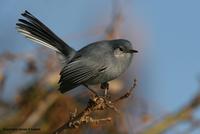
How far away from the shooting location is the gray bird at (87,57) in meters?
2.54

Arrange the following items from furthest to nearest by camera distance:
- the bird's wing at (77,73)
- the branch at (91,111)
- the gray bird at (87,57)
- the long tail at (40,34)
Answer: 1. the long tail at (40,34)
2. the gray bird at (87,57)
3. the bird's wing at (77,73)
4. the branch at (91,111)

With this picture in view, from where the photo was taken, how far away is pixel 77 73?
2.54 meters

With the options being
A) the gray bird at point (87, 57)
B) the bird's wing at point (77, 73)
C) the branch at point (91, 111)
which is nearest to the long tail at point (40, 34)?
the gray bird at point (87, 57)

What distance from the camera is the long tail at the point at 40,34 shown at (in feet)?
9.03

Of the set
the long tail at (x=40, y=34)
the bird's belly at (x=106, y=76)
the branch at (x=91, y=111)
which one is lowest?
the branch at (x=91, y=111)

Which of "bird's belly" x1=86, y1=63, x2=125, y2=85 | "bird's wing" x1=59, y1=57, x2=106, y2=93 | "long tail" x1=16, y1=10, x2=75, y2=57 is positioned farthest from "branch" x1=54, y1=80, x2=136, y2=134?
"long tail" x1=16, y1=10, x2=75, y2=57

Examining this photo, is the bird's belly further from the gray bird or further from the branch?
the branch

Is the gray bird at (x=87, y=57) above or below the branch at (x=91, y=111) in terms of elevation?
above

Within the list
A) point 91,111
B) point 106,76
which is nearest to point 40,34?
point 106,76

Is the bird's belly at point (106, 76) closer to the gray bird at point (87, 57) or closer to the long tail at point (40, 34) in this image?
the gray bird at point (87, 57)

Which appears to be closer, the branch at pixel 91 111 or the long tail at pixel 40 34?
the branch at pixel 91 111

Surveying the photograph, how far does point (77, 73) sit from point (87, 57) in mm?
127

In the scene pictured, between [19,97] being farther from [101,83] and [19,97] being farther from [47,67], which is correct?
[101,83]

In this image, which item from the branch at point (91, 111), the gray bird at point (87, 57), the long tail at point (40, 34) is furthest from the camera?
the long tail at point (40, 34)
